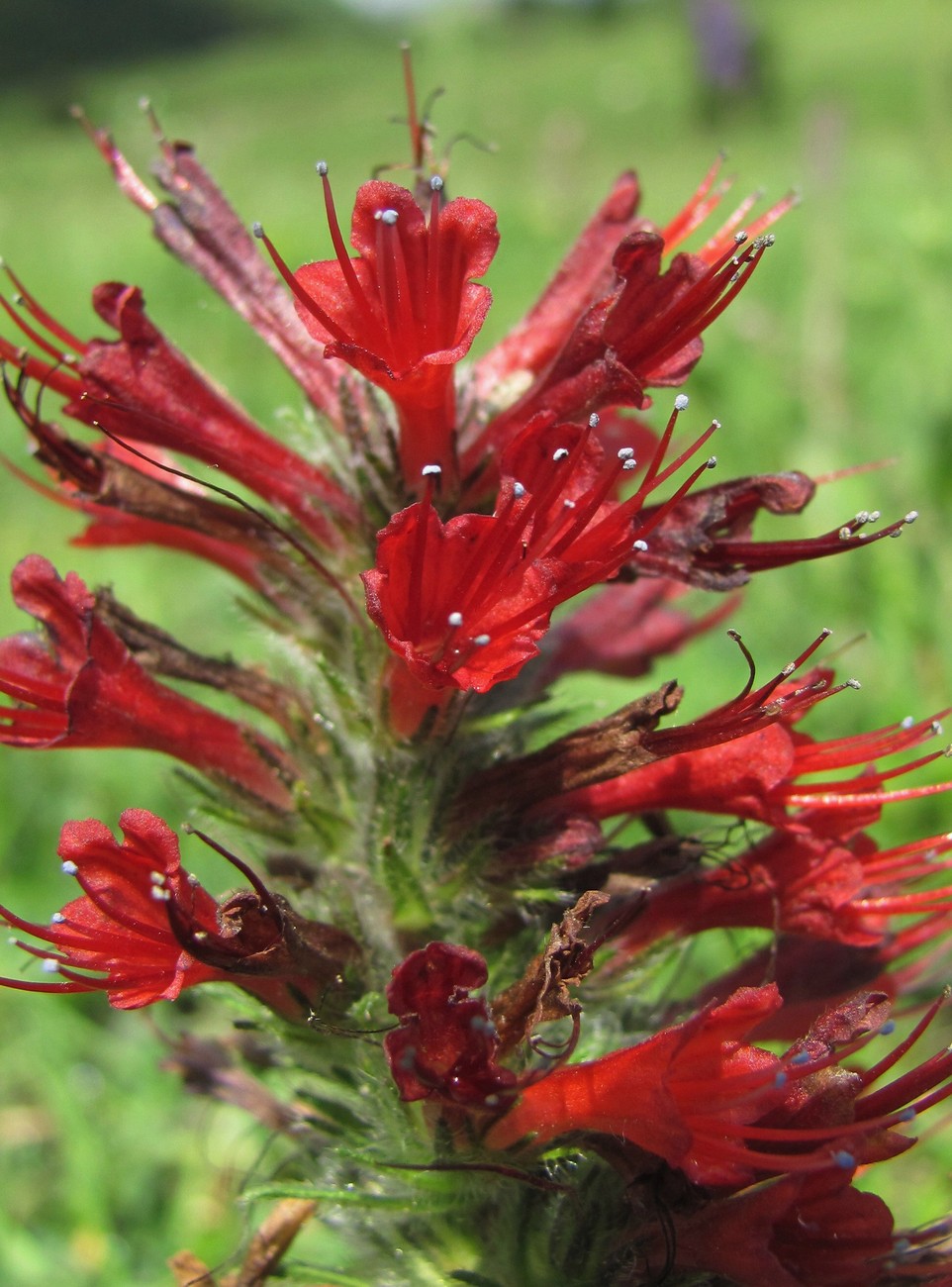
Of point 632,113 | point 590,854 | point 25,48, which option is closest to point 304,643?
point 590,854

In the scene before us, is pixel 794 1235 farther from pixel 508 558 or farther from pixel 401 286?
pixel 401 286

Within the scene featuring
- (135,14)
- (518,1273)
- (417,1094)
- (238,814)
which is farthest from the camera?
(135,14)

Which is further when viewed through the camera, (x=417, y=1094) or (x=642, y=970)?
(x=642, y=970)

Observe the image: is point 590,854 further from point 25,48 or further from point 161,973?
point 25,48

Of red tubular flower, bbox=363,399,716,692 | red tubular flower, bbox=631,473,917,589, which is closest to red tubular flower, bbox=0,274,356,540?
red tubular flower, bbox=363,399,716,692

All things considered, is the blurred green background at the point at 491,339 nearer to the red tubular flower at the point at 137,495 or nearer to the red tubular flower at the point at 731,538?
the red tubular flower at the point at 137,495

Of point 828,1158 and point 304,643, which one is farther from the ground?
point 304,643
